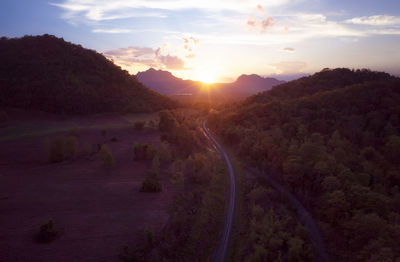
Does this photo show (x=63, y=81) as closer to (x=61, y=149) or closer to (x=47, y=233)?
(x=61, y=149)

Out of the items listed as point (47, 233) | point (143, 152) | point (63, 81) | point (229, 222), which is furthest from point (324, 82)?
point (47, 233)

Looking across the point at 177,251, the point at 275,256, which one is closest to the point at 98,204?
the point at 177,251

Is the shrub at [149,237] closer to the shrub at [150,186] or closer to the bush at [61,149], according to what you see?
the shrub at [150,186]

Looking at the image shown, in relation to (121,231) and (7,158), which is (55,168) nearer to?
(7,158)

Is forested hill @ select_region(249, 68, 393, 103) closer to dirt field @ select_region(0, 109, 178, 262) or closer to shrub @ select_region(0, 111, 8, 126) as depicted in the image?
dirt field @ select_region(0, 109, 178, 262)

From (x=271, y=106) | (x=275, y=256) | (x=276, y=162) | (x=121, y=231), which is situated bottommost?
(x=275, y=256)

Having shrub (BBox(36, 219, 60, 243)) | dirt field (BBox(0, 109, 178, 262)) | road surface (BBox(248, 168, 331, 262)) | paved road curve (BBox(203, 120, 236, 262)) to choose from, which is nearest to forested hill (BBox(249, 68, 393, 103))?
paved road curve (BBox(203, 120, 236, 262))
